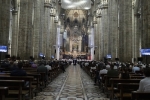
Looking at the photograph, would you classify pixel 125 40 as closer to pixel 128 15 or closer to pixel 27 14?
pixel 128 15

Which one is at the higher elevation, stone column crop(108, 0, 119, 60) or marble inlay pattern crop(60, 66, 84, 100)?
stone column crop(108, 0, 119, 60)

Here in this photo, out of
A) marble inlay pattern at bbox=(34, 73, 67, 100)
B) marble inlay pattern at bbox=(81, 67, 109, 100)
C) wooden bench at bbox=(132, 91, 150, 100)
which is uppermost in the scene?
wooden bench at bbox=(132, 91, 150, 100)

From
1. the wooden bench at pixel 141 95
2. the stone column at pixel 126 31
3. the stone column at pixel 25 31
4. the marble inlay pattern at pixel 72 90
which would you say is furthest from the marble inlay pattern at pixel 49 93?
the stone column at pixel 126 31

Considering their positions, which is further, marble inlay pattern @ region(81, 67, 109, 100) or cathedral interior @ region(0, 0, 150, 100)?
cathedral interior @ region(0, 0, 150, 100)

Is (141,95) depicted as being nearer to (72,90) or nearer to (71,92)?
(71,92)

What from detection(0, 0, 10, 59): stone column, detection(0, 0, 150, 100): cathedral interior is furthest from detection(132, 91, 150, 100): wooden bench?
detection(0, 0, 10, 59): stone column

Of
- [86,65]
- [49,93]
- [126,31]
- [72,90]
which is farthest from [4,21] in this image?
[86,65]

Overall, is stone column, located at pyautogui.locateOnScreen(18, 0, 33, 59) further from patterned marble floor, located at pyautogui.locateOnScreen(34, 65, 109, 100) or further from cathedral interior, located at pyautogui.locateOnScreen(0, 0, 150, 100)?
patterned marble floor, located at pyautogui.locateOnScreen(34, 65, 109, 100)

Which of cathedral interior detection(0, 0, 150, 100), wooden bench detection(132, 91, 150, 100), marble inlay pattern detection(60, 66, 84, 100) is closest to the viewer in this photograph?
wooden bench detection(132, 91, 150, 100)

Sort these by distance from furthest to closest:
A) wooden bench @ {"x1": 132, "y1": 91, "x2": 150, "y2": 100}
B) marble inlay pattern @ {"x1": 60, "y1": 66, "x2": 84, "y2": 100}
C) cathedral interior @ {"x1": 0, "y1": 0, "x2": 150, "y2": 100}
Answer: cathedral interior @ {"x1": 0, "y1": 0, "x2": 150, "y2": 100}
marble inlay pattern @ {"x1": 60, "y1": 66, "x2": 84, "y2": 100}
wooden bench @ {"x1": 132, "y1": 91, "x2": 150, "y2": 100}

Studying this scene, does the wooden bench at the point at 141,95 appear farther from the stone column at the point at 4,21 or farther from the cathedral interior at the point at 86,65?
the stone column at the point at 4,21

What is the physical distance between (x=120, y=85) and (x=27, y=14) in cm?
1861

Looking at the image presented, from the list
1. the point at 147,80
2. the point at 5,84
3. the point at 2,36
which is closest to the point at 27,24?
the point at 2,36

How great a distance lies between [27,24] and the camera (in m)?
22.7
